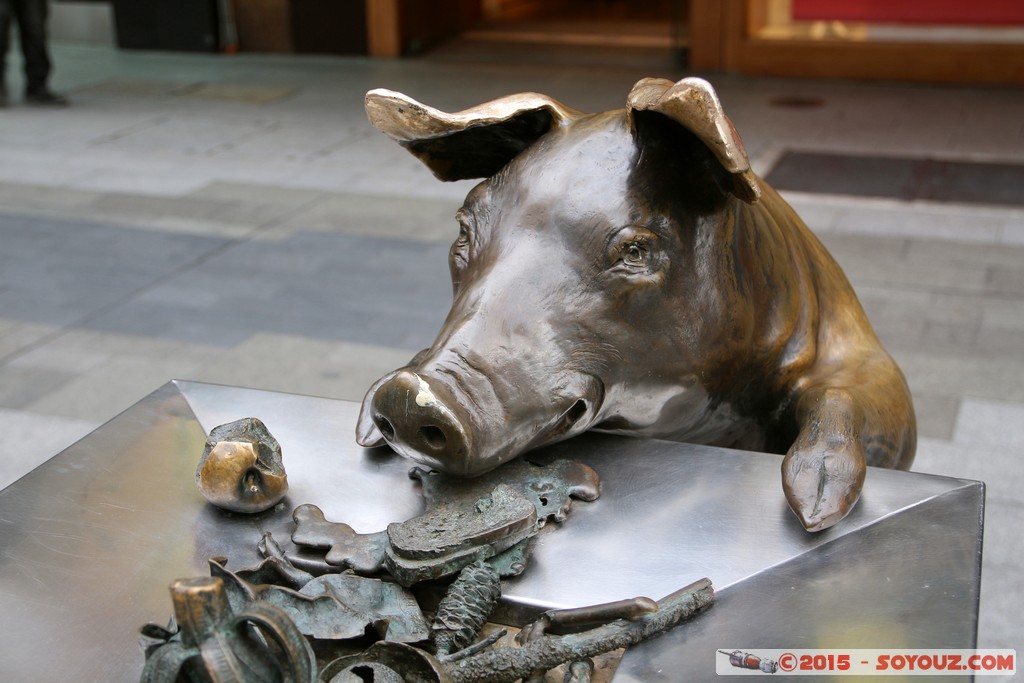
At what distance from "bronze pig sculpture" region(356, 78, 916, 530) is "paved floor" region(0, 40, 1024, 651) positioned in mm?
1514

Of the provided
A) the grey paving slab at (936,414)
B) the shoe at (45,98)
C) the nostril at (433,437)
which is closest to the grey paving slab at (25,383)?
the grey paving slab at (936,414)

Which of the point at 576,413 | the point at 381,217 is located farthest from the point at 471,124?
the point at 381,217

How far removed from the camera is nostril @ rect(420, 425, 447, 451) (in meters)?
1.59

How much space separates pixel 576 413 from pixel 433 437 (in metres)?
0.29

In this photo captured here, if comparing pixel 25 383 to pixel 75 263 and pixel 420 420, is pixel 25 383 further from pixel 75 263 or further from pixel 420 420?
pixel 420 420

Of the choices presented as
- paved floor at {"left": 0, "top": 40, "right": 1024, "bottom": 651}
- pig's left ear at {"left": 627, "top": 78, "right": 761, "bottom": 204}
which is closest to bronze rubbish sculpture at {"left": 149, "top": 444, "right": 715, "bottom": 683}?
pig's left ear at {"left": 627, "top": 78, "right": 761, "bottom": 204}

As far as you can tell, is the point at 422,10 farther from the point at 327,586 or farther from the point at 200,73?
the point at 327,586

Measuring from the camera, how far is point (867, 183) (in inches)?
283

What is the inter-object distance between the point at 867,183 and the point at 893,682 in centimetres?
623

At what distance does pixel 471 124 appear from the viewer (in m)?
1.88

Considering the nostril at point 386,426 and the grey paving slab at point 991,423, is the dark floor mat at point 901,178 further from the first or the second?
the nostril at point 386,426

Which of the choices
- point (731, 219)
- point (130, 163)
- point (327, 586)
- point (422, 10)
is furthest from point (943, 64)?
point (327, 586)

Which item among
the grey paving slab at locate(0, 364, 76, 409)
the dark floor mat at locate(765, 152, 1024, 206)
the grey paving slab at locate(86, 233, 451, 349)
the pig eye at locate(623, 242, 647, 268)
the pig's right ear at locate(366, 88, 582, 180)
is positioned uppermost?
the pig's right ear at locate(366, 88, 582, 180)

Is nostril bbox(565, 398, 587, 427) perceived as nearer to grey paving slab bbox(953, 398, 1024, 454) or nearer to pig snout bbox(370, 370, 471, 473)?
pig snout bbox(370, 370, 471, 473)
